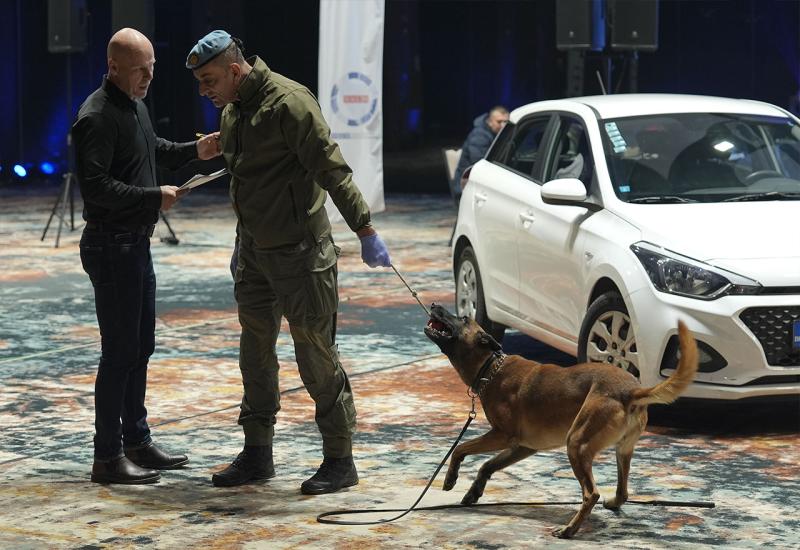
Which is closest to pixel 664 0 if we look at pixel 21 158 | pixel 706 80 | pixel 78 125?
pixel 706 80

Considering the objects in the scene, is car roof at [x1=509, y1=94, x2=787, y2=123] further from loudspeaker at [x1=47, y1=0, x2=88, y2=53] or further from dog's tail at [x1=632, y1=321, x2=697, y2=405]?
loudspeaker at [x1=47, y1=0, x2=88, y2=53]

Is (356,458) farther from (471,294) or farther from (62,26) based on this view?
(62,26)

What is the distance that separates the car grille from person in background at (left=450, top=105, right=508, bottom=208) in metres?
7.10

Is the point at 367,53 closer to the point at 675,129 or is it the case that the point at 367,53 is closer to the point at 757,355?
the point at 675,129

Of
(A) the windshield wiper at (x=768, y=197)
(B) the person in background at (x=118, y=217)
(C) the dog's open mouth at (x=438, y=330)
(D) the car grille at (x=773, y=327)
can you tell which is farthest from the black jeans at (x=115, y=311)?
(A) the windshield wiper at (x=768, y=197)

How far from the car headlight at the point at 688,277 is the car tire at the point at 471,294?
2115 mm

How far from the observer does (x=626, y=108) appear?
8422 millimetres

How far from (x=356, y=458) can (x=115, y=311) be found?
1.28 meters

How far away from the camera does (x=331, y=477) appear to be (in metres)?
6.06

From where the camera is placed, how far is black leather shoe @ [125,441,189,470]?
644 centimetres

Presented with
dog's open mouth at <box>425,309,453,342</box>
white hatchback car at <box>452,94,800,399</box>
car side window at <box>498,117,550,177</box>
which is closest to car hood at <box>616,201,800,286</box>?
white hatchback car at <box>452,94,800,399</box>

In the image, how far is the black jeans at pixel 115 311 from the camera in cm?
611

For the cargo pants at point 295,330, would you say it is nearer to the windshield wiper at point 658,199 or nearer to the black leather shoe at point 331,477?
the black leather shoe at point 331,477

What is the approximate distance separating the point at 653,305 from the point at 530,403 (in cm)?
154
